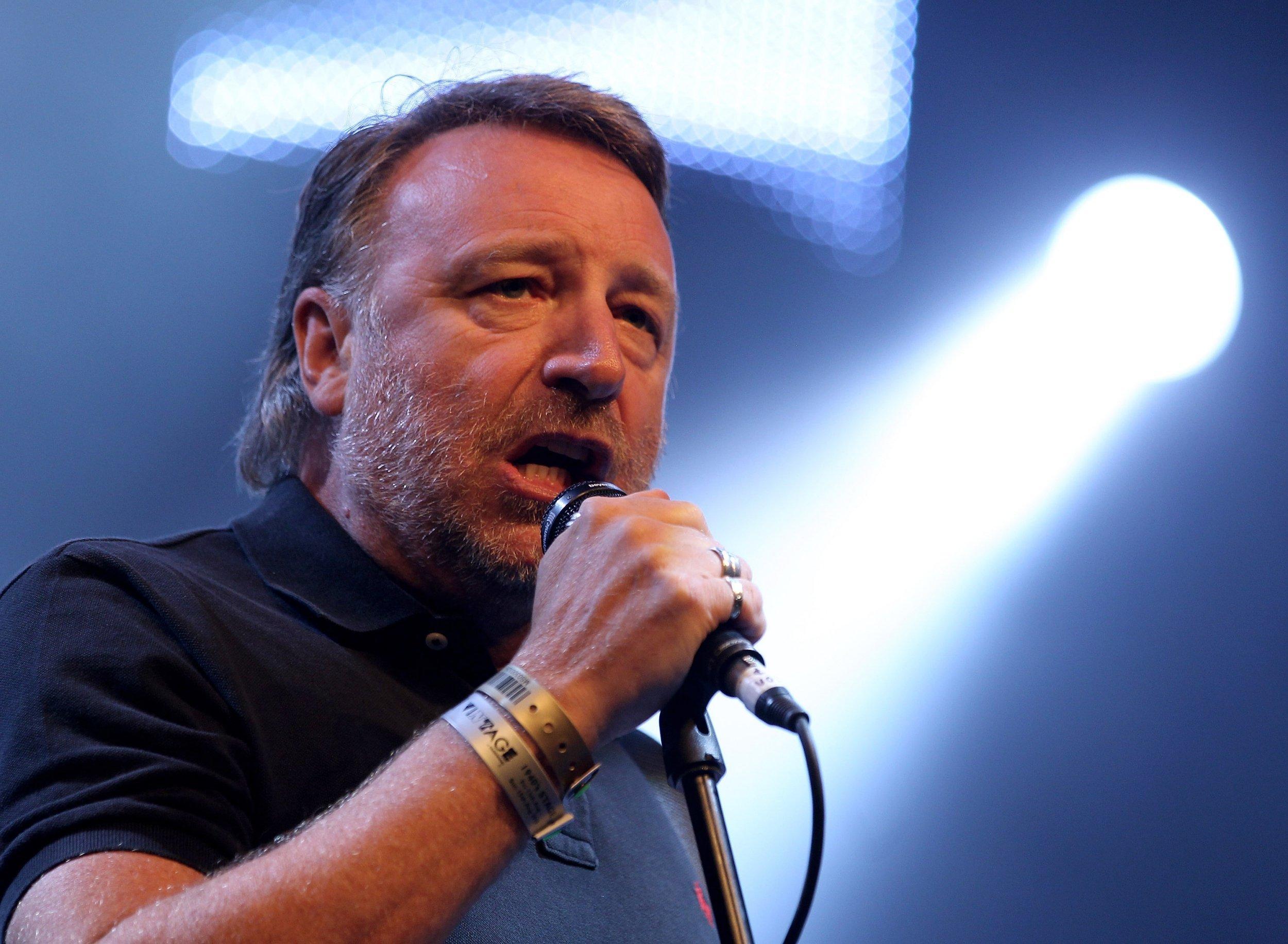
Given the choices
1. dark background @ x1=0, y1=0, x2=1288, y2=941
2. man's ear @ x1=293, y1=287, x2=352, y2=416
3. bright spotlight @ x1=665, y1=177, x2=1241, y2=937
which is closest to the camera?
man's ear @ x1=293, y1=287, x2=352, y2=416

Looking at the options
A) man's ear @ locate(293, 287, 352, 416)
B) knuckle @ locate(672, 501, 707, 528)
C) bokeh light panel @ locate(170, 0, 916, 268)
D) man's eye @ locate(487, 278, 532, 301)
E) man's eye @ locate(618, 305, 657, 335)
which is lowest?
knuckle @ locate(672, 501, 707, 528)

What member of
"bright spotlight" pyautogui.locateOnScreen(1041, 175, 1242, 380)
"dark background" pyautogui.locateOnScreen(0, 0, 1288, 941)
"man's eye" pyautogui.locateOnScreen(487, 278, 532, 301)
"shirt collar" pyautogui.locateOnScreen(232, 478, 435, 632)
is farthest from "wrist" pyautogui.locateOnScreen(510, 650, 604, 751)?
"bright spotlight" pyautogui.locateOnScreen(1041, 175, 1242, 380)

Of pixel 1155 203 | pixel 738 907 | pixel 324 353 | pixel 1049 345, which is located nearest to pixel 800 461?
pixel 1049 345

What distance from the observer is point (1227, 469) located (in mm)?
3482

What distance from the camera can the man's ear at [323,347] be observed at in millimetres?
1777

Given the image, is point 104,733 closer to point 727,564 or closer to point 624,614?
point 624,614

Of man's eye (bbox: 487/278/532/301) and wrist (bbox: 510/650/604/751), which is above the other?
man's eye (bbox: 487/278/532/301)

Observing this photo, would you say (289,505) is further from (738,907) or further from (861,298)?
(861,298)

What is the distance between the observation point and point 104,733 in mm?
995

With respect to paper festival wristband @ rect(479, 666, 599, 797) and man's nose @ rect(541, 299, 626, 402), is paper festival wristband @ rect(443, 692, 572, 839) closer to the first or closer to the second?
paper festival wristband @ rect(479, 666, 599, 797)

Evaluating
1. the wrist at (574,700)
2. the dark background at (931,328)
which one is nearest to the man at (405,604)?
the wrist at (574,700)

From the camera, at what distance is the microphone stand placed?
934mm

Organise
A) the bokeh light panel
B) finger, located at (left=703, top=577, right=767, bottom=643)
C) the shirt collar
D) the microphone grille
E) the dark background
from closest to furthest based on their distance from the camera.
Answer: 1. finger, located at (left=703, top=577, right=767, bottom=643)
2. the microphone grille
3. the shirt collar
4. the dark background
5. the bokeh light panel

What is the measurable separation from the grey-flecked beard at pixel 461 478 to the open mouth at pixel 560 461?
18 millimetres
